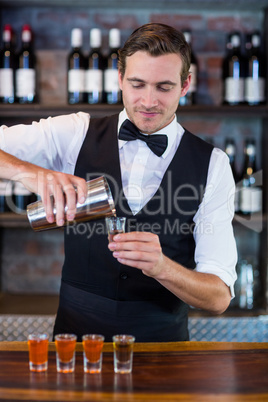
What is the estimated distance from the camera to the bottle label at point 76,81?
2652 mm

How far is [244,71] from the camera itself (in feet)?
9.07

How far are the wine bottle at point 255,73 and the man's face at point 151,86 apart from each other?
3.64ft

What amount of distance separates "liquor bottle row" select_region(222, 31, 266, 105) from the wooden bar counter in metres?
1.66

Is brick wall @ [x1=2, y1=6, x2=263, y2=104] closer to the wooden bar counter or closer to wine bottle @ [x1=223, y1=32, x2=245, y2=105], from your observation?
wine bottle @ [x1=223, y1=32, x2=245, y2=105]

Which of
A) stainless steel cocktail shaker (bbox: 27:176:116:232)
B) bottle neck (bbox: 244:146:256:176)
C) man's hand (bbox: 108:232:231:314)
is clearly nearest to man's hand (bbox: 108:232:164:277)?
man's hand (bbox: 108:232:231:314)

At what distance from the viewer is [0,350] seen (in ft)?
4.18

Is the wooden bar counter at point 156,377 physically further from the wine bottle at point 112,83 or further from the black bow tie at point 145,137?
the wine bottle at point 112,83

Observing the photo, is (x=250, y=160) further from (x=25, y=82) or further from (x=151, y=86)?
(x=151, y=86)

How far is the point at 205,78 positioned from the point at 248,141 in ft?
1.40

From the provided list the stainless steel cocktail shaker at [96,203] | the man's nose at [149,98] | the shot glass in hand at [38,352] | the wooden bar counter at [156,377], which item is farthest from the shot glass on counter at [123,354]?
the man's nose at [149,98]

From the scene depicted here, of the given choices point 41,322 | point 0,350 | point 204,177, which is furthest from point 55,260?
point 0,350

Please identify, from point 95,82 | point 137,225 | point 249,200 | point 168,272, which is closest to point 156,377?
point 168,272

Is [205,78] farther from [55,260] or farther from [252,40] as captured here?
[55,260]

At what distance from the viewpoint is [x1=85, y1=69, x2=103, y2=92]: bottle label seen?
8.68ft
